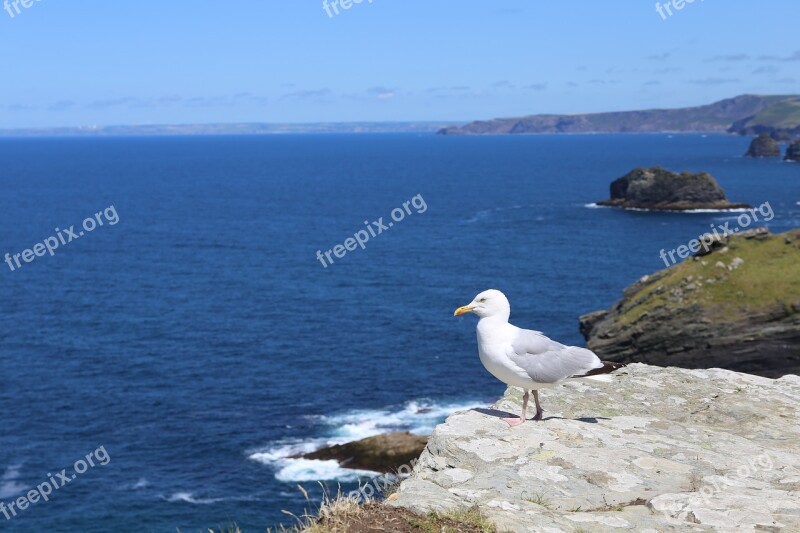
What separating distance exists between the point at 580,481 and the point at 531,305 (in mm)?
73597

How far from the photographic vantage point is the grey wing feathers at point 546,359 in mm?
11414

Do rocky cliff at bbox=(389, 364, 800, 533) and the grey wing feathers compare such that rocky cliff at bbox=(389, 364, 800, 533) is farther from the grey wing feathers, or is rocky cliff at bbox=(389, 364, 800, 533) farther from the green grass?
the grey wing feathers

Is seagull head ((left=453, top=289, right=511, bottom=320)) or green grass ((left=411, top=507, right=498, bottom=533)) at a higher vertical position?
A: seagull head ((left=453, top=289, right=511, bottom=320))

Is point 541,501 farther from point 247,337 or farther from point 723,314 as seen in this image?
point 247,337

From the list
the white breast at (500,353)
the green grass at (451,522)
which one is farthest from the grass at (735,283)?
the green grass at (451,522)

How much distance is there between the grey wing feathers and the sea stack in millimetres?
149386

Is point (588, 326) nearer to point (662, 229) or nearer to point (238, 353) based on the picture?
point (238, 353)

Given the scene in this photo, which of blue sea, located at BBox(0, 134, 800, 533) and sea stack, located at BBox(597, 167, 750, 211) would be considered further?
sea stack, located at BBox(597, 167, 750, 211)

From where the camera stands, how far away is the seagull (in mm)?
A: 11398

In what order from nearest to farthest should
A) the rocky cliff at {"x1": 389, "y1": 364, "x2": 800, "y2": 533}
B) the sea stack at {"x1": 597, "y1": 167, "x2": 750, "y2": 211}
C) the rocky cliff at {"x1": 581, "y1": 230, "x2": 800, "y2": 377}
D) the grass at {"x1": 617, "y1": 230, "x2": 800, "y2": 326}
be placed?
the rocky cliff at {"x1": 389, "y1": 364, "x2": 800, "y2": 533} < the rocky cliff at {"x1": 581, "y1": 230, "x2": 800, "y2": 377} < the grass at {"x1": 617, "y1": 230, "x2": 800, "y2": 326} < the sea stack at {"x1": 597, "y1": 167, "x2": 750, "y2": 211}

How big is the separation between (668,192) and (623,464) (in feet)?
509

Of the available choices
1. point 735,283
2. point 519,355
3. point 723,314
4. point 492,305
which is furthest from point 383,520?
point 735,283

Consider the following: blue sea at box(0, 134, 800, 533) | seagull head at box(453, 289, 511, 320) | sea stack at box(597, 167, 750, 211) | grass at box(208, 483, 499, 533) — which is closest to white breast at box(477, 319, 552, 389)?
seagull head at box(453, 289, 511, 320)

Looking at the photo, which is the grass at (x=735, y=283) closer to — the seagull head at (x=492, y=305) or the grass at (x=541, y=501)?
the seagull head at (x=492, y=305)
